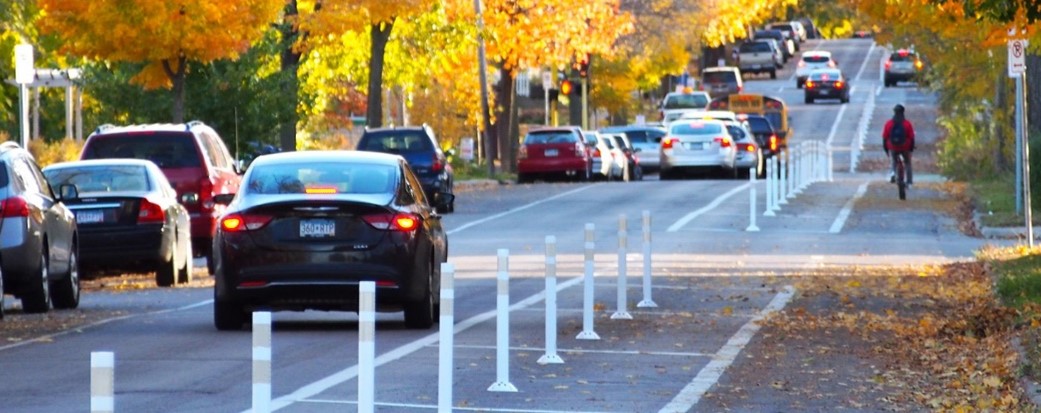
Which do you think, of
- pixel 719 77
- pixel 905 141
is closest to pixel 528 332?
pixel 905 141

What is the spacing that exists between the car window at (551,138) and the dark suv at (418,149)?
42.5 ft

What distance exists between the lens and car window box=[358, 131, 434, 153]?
3550cm

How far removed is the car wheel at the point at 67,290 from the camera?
63.5ft

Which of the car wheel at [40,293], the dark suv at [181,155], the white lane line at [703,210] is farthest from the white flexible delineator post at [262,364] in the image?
the white lane line at [703,210]

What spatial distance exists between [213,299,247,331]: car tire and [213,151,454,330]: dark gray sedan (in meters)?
0.01

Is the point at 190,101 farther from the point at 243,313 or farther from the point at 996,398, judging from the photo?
the point at 996,398

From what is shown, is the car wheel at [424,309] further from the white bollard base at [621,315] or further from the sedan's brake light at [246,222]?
the white bollard base at [621,315]

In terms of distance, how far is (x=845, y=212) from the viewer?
3488 centimetres

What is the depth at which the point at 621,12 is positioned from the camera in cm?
6750

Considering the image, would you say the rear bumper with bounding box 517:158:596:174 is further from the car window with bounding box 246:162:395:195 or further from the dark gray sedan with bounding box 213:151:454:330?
the dark gray sedan with bounding box 213:151:454:330

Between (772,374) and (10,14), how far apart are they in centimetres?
1233

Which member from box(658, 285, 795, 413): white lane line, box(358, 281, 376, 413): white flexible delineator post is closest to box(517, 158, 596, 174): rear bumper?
box(658, 285, 795, 413): white lane line

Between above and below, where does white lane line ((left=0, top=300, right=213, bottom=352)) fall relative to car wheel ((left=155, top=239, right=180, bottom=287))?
below

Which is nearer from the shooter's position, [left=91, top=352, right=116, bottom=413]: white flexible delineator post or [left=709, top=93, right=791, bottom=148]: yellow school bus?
[left=91, top=352, right=116, bottom=413]: white flexible delineator post
